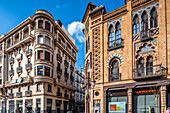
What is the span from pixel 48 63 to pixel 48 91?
17.6ft

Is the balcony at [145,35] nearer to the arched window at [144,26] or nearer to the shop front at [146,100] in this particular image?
the arched window at [144,26]

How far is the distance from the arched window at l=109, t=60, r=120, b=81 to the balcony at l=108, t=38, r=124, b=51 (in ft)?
5.48

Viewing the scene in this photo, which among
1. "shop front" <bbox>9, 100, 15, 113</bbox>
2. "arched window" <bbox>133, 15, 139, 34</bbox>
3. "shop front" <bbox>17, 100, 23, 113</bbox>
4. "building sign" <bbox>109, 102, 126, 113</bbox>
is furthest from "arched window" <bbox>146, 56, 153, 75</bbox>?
"shop front" <bbox>9, 100, 15, 113</bbox>

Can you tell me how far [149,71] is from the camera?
1647 cm

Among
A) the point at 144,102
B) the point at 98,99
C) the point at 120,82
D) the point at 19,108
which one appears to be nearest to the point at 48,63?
the point at 19,108

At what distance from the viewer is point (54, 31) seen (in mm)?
37438

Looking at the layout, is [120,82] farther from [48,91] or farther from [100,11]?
[48,91]

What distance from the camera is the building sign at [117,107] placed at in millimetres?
17850

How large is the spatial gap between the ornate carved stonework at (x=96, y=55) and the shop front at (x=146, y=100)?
519 cm

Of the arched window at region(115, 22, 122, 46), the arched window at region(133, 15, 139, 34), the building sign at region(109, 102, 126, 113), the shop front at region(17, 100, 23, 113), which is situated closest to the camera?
the building sign at region(109, 102, 126, 113)

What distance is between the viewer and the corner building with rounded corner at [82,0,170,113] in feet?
52.0

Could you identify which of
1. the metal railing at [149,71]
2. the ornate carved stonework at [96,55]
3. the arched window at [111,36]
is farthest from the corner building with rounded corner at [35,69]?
the metal railing at [149,71]

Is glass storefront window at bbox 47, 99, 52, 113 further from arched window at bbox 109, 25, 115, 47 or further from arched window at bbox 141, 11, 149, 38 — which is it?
arched window at bbox 141, 11, 149, 38

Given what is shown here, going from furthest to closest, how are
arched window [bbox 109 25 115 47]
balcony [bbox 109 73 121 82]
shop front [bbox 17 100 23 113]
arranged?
shop front [bbox 17 100 23 113], arched window [bbox 109 25 115 47], balcony [bbox 109 73 121 82]
